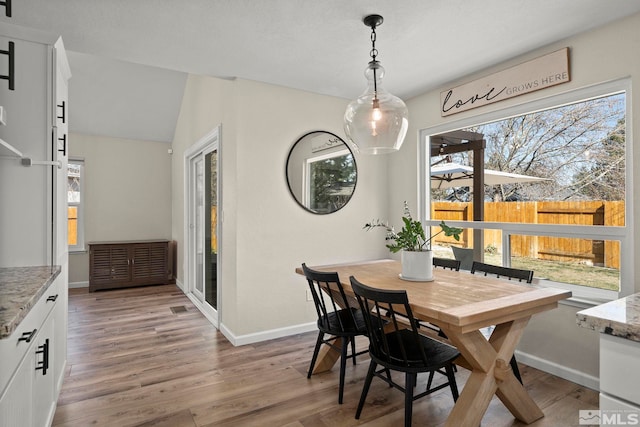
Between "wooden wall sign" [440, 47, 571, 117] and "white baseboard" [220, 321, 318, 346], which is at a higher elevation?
"wooden wall sign" [440, 47, 571, 117]

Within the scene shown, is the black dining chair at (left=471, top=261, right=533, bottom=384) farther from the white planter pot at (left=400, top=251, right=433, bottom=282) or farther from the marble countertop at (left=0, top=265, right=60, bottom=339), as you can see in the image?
the marble countertop at (left=0, top=265, right=60, bottom=339)

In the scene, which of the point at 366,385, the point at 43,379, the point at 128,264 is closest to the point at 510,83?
the point at 366,385

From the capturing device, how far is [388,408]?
225cm

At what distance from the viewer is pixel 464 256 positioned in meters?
3.48

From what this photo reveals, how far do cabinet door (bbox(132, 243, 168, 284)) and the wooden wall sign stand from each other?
15.3 feet

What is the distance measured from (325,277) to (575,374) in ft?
6.32

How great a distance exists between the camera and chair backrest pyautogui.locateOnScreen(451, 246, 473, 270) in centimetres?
342

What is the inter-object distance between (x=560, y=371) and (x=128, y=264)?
5538 millimetres

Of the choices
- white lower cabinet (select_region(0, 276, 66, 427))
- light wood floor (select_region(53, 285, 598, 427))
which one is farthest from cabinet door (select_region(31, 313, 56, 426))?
light wood floor (select_region(53, 285, 598, 427))

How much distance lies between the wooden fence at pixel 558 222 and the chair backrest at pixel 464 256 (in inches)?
2.9

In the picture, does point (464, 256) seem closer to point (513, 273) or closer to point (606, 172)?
point (513, 273)

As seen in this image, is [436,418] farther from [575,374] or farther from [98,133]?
[98,133]

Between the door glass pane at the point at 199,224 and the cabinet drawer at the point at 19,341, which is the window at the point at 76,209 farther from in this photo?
the cabinet drawer at the point at 19,341

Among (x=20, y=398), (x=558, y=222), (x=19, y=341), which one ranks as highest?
(x=558, y=222)
